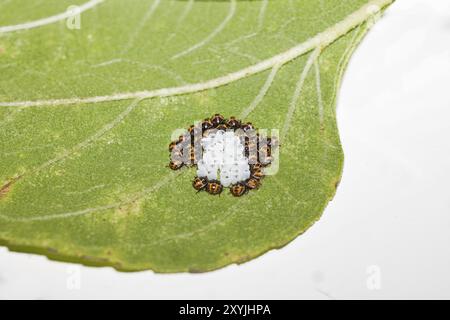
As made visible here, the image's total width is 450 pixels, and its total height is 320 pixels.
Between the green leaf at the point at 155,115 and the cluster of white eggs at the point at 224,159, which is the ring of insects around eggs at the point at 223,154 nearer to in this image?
the cluster of white eggs at the point at 224,159

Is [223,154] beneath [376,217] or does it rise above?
above

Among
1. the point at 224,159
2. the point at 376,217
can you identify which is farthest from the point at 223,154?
the point at 376,217

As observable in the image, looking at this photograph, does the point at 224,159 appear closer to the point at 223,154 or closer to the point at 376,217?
the point at 223,154

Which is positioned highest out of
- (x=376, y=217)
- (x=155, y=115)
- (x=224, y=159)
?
(x=155, y=115)

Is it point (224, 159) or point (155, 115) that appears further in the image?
point (155, 115)

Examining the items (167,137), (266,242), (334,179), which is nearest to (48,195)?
(167,137)

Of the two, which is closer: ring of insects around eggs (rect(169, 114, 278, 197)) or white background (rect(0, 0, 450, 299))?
white background (rect(0, 0, 450, 299))

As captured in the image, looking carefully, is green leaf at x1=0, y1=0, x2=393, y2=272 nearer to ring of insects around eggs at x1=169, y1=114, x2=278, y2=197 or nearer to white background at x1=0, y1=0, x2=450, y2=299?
ring of insects around eggs at x1=169, y1=114, x2=278, y2=197

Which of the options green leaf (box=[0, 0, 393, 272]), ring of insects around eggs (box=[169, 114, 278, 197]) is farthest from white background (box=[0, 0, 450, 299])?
ring of insects around eggs (box=[169, 114, 278, 197])

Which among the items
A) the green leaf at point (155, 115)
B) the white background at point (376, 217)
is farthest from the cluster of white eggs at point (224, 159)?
the white background at point (376, 217)
